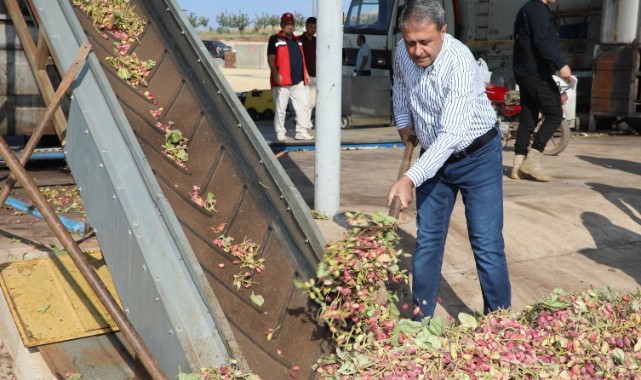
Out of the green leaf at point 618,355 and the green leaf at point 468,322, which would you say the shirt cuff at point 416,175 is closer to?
the green leaf at point 468,322

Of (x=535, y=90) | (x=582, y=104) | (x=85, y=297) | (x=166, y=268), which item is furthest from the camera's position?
(x=582, y=104)

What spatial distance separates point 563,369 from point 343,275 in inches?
49.9

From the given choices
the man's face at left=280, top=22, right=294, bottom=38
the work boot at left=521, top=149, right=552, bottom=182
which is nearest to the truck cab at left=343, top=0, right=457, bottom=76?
the man's face at left=280, top=22, right=294, bottom=38

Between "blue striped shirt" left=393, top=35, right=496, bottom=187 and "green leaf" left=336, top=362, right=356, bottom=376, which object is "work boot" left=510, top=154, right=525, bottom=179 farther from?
"green leaf" left=336, top=362, right=356, bottom=376

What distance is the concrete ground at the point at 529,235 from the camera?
586cm

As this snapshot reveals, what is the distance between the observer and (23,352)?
5.24m

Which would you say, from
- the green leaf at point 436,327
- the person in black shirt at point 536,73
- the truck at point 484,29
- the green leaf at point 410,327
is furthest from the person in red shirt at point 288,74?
the green leaf at point 436,327

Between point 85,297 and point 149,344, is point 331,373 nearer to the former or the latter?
point 149,344

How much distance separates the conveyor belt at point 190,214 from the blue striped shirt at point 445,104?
35.2 inches

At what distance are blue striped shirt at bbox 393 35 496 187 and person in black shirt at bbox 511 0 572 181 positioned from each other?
12.3 ft

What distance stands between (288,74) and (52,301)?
690 cm

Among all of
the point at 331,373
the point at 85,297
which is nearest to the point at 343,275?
the point at 331,373

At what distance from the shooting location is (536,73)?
835 centimetres

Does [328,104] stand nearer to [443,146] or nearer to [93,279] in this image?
[443,146]
